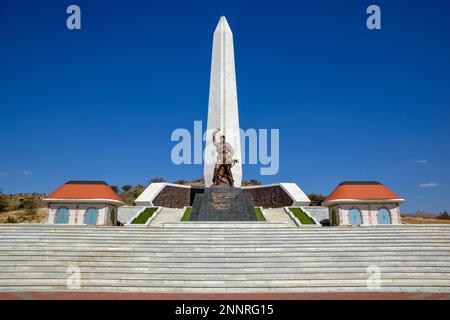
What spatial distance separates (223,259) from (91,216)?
10266mm

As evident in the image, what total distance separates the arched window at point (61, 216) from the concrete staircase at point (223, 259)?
18.0 feet

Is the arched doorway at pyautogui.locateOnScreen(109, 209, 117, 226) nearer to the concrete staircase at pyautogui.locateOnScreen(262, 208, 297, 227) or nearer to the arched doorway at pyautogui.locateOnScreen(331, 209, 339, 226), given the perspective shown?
the concrete staircase at pyautogui.locateOnScreen(262, 208, 297, 227)

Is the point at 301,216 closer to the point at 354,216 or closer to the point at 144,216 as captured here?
the point at 354,216

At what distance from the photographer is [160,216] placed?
20.0 m

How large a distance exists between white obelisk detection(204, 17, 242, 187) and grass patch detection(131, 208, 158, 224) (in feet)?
31.9

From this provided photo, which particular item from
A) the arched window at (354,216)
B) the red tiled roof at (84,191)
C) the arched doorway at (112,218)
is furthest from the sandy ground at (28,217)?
the arched window at (354,216)

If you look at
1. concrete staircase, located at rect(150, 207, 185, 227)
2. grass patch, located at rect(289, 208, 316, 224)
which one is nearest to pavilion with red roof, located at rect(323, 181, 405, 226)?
grass patch, located at rect(289, 208, 316, 224)

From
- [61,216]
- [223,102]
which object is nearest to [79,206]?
[61,216]

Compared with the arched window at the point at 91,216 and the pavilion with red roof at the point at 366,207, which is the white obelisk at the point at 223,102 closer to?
the pavilion with red roof at the point at 366,207

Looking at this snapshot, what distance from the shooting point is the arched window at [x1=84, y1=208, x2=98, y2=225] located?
54.9ft

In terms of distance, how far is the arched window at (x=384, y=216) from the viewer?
56.1 ft

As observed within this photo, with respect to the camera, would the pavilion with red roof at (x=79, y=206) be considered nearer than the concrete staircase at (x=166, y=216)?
Yes
